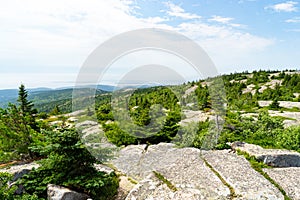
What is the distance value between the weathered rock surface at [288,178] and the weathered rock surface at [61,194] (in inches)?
245

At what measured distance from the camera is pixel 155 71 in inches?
351

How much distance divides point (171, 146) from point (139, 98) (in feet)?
14.0

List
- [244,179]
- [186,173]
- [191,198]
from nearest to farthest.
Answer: [191,198], [244,179], [186,173]

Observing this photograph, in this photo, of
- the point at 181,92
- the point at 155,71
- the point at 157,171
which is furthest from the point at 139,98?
the point at 157,171

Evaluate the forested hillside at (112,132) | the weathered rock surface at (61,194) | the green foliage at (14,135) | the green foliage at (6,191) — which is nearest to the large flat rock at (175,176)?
the forested hillside at (112,132)

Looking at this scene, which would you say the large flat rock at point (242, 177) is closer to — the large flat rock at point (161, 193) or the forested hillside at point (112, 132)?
the large flat rock at point (161, 193)

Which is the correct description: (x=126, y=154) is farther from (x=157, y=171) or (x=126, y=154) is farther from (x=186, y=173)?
(x=186, y=173)

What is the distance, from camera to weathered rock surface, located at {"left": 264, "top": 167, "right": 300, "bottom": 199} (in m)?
6.99

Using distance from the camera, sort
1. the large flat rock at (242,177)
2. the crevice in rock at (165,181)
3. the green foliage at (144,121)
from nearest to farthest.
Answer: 1. the large flat rock at (242,177)
2. the crevice in rock at (165,181)
3. the green foliage at (144,121)

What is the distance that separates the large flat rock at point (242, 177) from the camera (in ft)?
20.8

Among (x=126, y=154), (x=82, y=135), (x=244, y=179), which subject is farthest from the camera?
(x=126, y=154)

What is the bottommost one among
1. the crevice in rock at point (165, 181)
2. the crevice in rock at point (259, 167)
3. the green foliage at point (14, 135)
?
the crevice in rock at point (259, 167)

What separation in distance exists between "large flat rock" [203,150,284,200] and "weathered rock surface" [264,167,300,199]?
53 cm

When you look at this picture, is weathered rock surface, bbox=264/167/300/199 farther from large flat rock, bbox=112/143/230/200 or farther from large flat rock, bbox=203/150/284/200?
large flat rock, bbox=112/143/230/200
